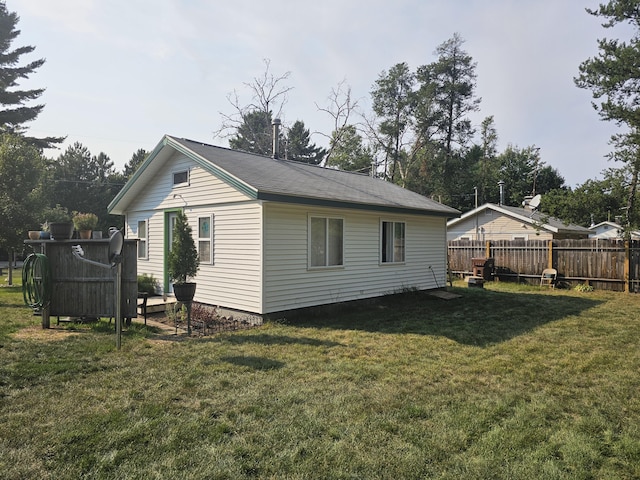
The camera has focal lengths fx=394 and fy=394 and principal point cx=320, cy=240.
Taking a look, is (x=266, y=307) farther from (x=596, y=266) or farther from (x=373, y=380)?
(x=596, y=266)

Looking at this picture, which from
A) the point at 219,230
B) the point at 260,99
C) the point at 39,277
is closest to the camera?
the point at 39,277

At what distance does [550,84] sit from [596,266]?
693 cm

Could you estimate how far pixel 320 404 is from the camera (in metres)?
3.92

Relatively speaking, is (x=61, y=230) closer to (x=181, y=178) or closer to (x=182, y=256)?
(x=182, y=256)

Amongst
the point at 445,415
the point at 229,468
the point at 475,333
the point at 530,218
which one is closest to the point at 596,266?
the point at 530,218

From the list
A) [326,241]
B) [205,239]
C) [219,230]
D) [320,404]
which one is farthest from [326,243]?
[320,404]

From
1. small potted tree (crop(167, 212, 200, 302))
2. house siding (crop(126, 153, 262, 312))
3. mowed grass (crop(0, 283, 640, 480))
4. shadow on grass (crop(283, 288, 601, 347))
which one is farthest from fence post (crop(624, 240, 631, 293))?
small potted tree (crop(167, 212, 200, 302))

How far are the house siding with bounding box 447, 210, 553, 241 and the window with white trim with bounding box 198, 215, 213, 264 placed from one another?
16046 mm

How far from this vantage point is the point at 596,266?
13.6 meters

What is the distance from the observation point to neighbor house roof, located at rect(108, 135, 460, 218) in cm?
789

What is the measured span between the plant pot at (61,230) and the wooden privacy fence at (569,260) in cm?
1479

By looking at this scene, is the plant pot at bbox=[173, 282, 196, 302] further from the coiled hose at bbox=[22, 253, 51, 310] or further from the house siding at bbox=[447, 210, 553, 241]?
the house siding at bbox=[447, 210, 553, 241]

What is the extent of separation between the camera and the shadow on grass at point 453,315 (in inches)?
292

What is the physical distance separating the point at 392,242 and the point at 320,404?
23.8 ft
